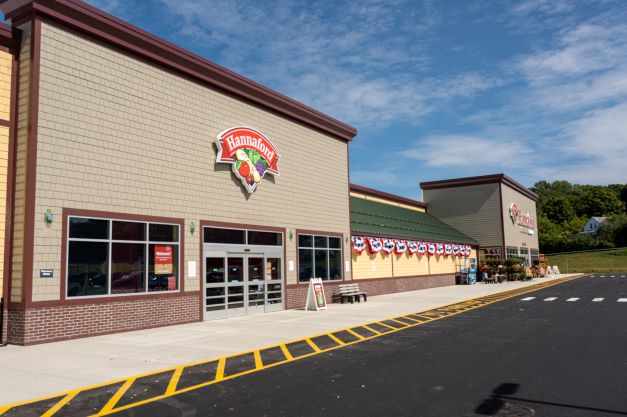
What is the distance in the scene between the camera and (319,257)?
83.5ft

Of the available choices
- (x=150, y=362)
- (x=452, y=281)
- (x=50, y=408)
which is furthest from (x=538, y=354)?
(x=452, y=281)

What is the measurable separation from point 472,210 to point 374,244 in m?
23.0

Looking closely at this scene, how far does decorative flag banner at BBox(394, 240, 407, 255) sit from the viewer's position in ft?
112

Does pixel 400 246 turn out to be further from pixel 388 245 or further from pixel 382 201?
pixel 382 201

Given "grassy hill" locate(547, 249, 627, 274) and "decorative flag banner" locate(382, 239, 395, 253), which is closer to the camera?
"decorative flag banner" locate(382, 239, 395, 253)

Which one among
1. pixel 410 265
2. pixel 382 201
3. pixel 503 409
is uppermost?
pixel 382 201

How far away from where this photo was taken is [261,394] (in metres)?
8.30

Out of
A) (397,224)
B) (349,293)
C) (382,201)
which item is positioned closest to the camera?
(349,293)

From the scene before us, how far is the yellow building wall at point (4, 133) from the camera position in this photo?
46.3 feet

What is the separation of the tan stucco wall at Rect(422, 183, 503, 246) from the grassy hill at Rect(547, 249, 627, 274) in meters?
31.2

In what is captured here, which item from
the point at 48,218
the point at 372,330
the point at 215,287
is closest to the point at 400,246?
the point at 215,287

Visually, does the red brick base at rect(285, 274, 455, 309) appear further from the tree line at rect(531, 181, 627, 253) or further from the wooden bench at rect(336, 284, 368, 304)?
the tree line at rect(531, 181, 627, 253)

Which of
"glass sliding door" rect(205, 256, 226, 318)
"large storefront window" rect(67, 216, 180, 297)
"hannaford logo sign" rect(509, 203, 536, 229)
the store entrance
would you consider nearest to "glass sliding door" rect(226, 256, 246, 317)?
the store entrance

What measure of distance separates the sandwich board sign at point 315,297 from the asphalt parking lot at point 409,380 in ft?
23.5
